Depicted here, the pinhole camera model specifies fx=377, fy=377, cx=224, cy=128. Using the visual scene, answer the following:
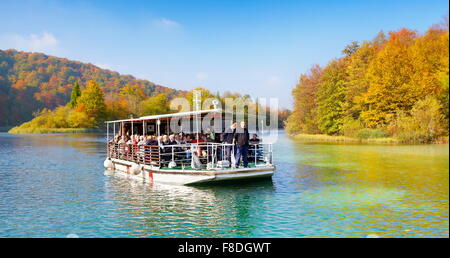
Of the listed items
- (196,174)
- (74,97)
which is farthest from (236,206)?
(74,97)

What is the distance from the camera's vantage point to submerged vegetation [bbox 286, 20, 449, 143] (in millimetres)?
39094

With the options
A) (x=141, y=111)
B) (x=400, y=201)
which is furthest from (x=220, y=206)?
(x=141, y=111)

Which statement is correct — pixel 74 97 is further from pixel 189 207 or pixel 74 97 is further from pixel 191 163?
pixel 189 207

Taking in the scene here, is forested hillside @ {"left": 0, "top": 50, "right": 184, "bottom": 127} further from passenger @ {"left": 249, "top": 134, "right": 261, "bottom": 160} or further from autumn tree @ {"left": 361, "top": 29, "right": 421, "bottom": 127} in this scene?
passenger @ {"left": 249, "top": 134, "right": 261, "bottom": 160}

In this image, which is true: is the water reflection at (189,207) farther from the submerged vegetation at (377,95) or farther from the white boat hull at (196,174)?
the submerged vegetation at (377,95)

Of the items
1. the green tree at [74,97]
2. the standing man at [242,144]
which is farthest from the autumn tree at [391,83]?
the green tree at [74,97]

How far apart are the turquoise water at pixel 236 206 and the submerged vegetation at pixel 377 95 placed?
17058mm

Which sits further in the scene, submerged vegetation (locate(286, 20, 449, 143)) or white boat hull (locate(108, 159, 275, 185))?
submerged vegetation (locate(286, 20, 449, 143))

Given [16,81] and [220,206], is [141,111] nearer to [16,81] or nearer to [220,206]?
[16,81]

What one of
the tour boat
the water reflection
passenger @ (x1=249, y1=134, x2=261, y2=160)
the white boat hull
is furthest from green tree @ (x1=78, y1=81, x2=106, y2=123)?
passenger @ (x1=249, y1=134, x2=261, y2=160)

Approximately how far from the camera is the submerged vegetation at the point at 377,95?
39094mm

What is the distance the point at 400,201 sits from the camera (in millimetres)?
13938

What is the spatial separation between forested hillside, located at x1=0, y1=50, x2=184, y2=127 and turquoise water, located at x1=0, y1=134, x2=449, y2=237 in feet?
355

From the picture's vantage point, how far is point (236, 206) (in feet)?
43.7
